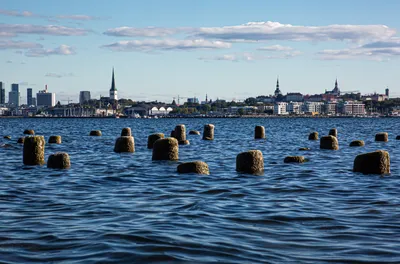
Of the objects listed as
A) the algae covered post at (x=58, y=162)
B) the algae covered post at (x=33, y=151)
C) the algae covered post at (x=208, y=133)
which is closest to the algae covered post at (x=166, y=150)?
the algae covered post at (x=58, y=162)

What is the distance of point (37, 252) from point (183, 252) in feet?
8.19

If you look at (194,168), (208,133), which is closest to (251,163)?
(194,168)

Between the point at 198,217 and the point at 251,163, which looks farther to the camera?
the point at 251,163

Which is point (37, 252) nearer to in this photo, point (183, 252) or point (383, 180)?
point (183, 252)

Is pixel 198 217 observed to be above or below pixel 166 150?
below

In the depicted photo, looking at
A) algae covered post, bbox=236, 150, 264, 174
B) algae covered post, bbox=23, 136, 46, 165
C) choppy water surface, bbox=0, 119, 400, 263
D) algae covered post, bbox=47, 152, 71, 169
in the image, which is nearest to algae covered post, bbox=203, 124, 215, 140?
algae covered post, bbox=23, 136, 46, 165

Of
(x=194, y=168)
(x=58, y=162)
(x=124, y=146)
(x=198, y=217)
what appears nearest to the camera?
(x=198, y=217)

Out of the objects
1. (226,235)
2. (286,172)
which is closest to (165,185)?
(286,172)

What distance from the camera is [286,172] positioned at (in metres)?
26.1

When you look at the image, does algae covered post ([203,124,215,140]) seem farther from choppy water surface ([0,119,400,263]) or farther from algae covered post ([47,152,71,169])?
choppy water surface ([0,119,400,263])

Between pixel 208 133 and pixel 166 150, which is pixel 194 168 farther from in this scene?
pixel 208 133

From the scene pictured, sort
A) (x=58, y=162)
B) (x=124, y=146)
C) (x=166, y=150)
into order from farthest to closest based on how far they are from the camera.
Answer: (x=124, y=146) → (x=166, y=150) → (x=58, y=162)

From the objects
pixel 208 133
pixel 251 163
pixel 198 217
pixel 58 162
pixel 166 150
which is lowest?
pixel 198 217

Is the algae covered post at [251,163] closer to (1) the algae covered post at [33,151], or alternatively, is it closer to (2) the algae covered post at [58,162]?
(2) the algae covered post at [58,162]
